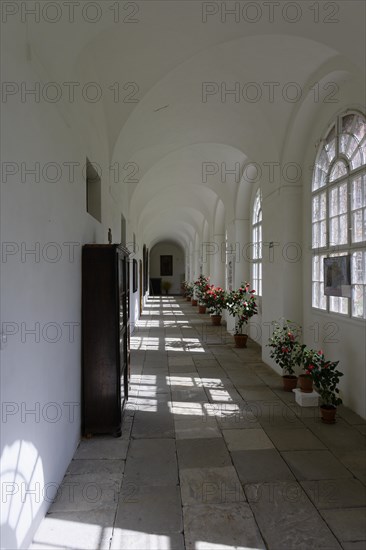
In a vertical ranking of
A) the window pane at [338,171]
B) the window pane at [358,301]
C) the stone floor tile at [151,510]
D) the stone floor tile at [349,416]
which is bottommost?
the stone floor tile at [151,510]

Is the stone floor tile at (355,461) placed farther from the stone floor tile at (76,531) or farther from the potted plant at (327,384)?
the stone floor tile at (76,531)

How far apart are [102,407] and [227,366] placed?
3.51m

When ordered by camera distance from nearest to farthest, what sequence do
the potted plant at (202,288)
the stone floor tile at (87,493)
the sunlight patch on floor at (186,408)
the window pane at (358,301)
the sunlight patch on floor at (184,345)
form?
the stone floor tile at (87,493) < the window pane at (358,301) < the sunlight patch on floor at (186,408) < the sunlight patch on floor at (184,345) < the potted plant at (202,288)

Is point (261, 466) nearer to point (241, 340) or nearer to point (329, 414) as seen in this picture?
point (329, 414)

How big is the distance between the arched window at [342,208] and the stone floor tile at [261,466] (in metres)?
2.00

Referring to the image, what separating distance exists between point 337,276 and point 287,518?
312 cm

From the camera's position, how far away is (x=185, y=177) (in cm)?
1123

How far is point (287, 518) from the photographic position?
2.68 meters

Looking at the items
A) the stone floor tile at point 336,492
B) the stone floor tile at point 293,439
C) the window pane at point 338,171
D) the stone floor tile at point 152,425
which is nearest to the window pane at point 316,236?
the window pane at point 338,171

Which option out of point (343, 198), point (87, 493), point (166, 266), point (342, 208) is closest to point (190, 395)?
point (87, 493)

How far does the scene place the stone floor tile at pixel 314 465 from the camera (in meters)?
3.23

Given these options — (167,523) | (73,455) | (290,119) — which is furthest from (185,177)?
Result: (167,523)

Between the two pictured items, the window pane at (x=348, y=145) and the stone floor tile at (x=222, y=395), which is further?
the stone floor tile at (x=222, y=395)

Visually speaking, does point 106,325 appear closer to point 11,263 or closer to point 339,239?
point 11,263
